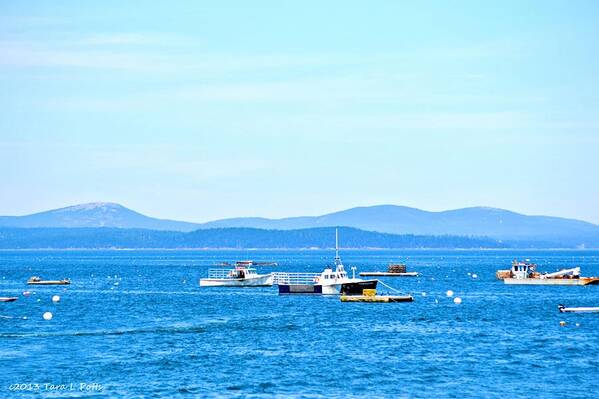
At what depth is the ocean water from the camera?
2280 inches

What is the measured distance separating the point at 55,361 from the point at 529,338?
39033mm

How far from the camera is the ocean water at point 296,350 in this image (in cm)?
5791

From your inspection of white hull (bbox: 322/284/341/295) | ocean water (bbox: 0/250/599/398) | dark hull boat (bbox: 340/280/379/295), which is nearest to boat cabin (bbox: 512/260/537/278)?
ocean water (bbox: 0/250/599/398)

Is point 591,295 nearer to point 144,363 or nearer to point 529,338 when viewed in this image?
point 529,338

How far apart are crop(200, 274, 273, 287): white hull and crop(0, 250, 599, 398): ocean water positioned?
37637mm

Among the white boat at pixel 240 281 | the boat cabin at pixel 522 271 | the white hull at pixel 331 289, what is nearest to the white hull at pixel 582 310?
the white hull at pixel 331 289

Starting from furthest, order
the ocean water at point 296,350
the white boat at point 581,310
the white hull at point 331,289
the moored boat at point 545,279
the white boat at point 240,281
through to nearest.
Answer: the moored boat at point 545,279 < the white boat at point 240,281 < the white hull at point 331,289 < the white boat at point 581,310 < the ocean water at point 296,350

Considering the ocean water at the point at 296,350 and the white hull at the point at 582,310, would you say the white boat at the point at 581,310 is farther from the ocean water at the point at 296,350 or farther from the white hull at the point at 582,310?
the ocean water at the point at 296,350

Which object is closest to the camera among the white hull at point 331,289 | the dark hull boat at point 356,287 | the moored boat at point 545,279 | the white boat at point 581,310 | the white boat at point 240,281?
the white boat at point 581,310

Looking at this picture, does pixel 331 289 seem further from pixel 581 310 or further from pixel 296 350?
pixel 296 350

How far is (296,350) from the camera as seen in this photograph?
7306 cm

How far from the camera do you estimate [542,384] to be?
194 feet

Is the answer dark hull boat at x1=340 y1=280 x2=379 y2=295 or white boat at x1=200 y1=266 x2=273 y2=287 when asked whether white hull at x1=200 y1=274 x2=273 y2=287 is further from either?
dark hull boat at x1=340 y1=280 x2=379 y2=295

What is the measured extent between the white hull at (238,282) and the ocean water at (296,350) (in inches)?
1482
